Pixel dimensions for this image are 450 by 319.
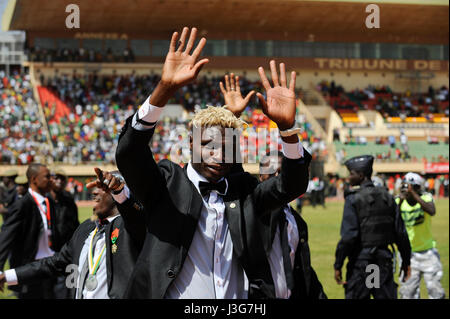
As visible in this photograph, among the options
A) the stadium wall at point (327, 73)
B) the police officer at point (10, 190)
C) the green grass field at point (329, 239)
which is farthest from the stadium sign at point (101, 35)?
the police officer at point (10, 190)

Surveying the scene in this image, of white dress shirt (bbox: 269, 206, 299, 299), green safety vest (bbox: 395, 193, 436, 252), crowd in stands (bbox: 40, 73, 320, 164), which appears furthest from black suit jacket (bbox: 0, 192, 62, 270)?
crowd in stands (bbox: 40, 73, 320, 164)

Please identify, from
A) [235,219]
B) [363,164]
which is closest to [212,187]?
[235,219]

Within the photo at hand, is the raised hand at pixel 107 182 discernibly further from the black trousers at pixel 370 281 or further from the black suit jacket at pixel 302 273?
the black trousers at pixel 370 281

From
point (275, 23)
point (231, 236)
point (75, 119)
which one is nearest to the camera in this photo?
point (231, 236)

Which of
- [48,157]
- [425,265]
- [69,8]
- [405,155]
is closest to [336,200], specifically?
[405,155]

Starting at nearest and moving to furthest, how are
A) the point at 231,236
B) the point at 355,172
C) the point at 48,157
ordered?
the point at 231,236 < the point at 355,172 < the point at 48,157

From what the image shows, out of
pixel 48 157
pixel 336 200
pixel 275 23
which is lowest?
pixel 336 200

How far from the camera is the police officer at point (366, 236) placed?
7.77 meters

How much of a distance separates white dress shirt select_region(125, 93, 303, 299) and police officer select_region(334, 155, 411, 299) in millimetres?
4347

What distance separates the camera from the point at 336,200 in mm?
36062

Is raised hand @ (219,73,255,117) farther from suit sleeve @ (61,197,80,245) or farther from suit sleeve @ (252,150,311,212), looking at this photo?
suit sleeve @ (61,197,80,245)

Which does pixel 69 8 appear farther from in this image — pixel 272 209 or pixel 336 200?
pixel 336 200

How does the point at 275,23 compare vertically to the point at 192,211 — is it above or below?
above

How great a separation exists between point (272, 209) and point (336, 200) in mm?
32846
